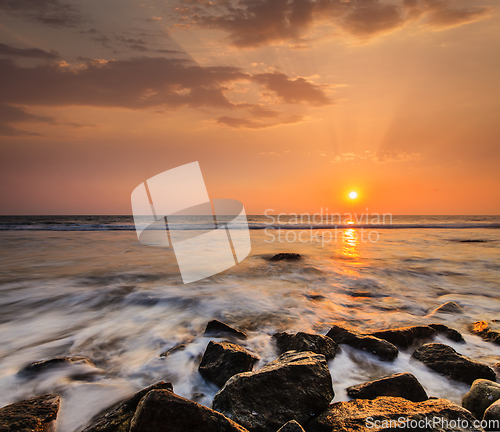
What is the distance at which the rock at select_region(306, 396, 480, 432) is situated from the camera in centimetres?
154

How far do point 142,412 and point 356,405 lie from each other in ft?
4.63

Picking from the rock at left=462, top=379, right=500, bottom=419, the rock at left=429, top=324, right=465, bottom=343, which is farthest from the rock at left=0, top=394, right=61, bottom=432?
the rock at left=429, top=324, right=465, bottom=343

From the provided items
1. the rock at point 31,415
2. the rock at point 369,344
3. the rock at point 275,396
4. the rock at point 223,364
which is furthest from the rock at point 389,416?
the rock at point 31,415

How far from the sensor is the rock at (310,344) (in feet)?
8.31

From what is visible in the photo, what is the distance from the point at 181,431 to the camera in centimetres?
146

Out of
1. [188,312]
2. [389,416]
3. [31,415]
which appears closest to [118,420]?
[31,415]

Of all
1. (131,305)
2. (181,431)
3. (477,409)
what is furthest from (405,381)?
(131,305)

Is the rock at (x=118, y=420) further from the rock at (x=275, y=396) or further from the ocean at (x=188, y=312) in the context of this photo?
the rock at (x=275, y=396)

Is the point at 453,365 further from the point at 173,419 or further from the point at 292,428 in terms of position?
the point at 173,419

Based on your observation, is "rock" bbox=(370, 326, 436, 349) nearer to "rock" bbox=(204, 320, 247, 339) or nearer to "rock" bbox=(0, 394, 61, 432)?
"rock" bbox=(204, 320, 247, 339)

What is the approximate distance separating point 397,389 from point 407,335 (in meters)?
1.16

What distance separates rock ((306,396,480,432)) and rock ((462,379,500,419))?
0.38m

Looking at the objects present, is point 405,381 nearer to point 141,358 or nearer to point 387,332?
point 387,332

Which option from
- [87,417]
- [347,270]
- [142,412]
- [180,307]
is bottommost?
[347,270]
